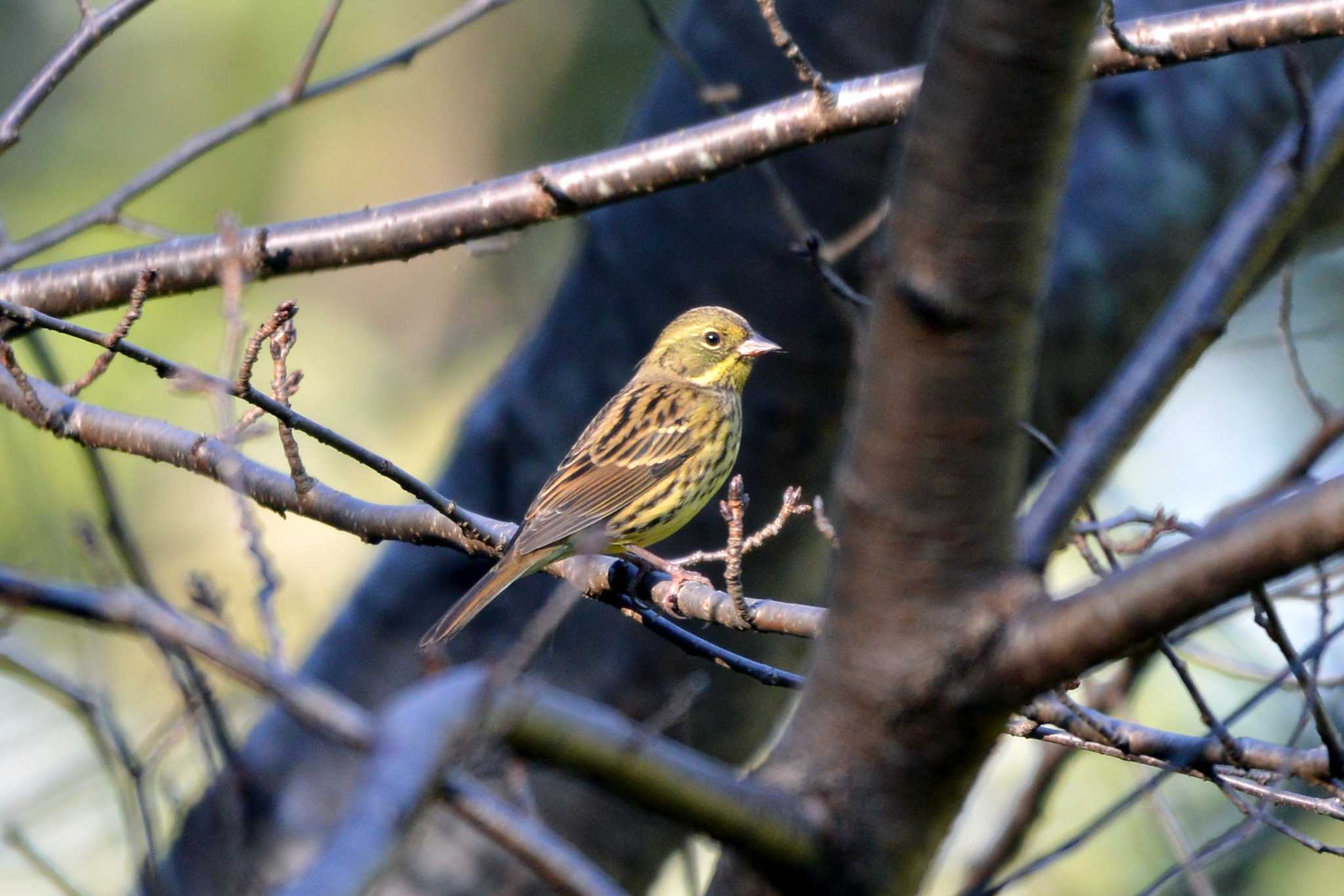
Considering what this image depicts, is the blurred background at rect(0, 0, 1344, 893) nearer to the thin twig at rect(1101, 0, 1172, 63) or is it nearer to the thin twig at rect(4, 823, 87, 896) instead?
the thin twig at rect(4, 823, 87, 896)

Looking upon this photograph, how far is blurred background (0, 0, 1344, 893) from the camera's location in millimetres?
6418

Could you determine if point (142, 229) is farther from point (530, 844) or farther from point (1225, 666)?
point (1225, 666)

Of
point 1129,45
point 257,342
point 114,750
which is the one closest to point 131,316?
point 257,342

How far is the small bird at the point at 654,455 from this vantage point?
4332mm

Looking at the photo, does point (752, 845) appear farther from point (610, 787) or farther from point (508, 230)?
point (508, 230)

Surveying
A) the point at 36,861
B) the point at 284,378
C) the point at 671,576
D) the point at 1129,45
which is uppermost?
the point at 1129,45

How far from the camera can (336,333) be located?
44.3 feet

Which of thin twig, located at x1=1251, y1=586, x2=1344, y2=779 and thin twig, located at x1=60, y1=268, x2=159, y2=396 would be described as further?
thin twig, located at x1=60, y1=268, x2=159, y2=396

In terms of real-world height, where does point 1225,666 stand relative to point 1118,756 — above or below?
above

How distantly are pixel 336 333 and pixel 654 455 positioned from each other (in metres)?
9.15

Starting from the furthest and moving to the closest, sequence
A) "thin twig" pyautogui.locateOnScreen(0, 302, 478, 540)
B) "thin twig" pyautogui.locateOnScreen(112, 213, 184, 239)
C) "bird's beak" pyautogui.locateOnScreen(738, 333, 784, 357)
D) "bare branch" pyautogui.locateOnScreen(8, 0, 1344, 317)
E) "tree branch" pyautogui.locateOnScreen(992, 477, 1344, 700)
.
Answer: "bird's beak" pyautogui.locateOnScreen(738, 333, 784, 357)
"thin twig" pyautogui.locateOnScreen(112, 213, 184, 239)
"bare branch" pyautogui.locateOnScreen(8, 0, 1344, 317)
"thin twig" pyautogui.locateOnScreen(0, 302, 478, 540)
"tree branch" pyautogui.locateOnScreen(992, 477, 1344, 700)

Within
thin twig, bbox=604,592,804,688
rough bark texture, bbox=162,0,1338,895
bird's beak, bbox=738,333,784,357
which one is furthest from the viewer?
rough bark texture, bbox=162,0,1338,895

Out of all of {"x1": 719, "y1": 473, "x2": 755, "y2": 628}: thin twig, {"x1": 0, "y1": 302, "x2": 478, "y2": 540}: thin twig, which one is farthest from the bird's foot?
{"x1": 0, "y1": 302, "x2": 478, "y2": 540}: thin twig

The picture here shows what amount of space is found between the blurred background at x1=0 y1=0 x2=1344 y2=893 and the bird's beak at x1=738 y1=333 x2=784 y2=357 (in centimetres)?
117
